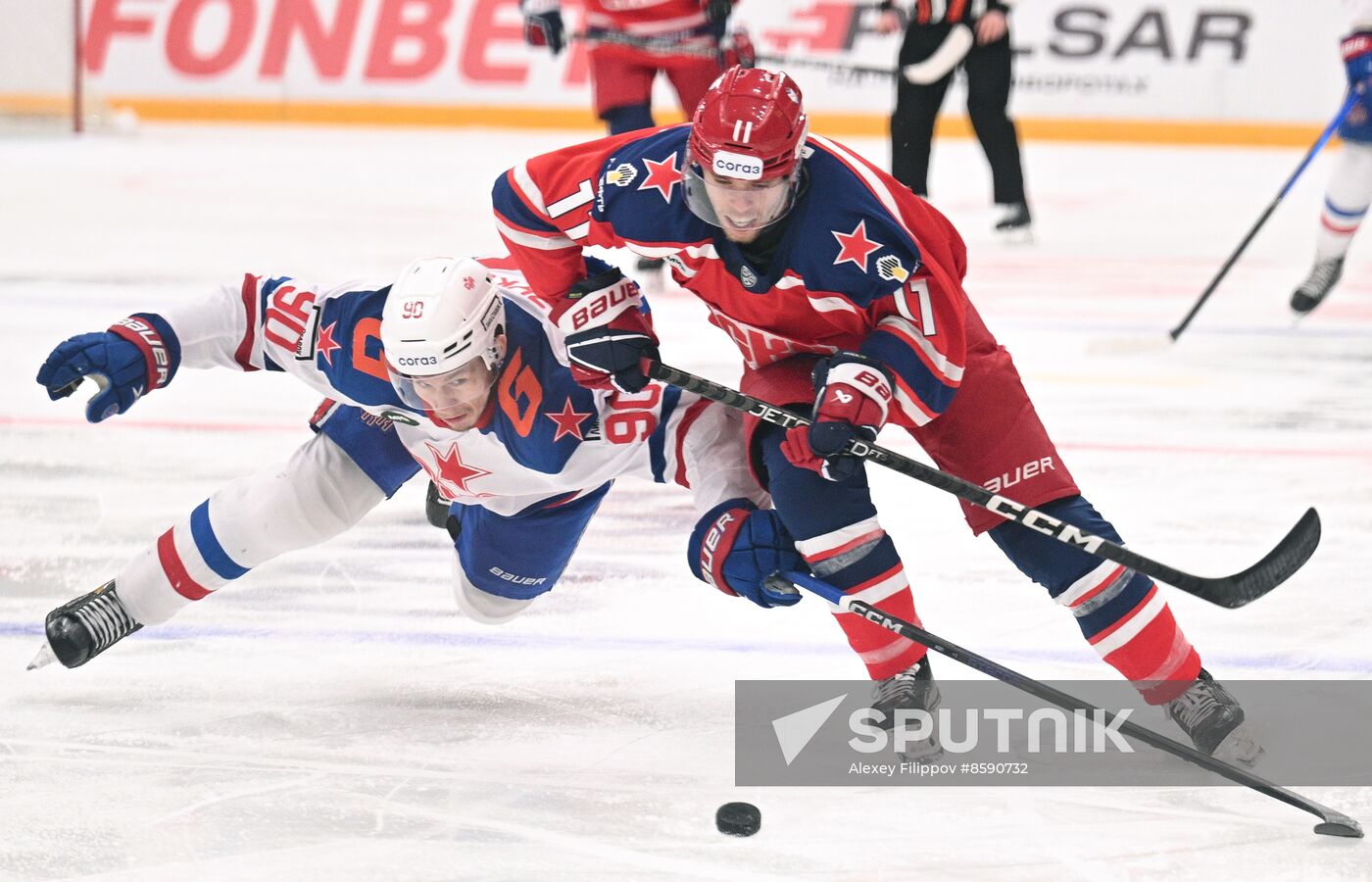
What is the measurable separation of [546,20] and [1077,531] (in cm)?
424

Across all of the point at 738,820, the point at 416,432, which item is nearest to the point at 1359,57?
the point at 416,432

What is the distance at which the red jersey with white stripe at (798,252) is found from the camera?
223 centimetres

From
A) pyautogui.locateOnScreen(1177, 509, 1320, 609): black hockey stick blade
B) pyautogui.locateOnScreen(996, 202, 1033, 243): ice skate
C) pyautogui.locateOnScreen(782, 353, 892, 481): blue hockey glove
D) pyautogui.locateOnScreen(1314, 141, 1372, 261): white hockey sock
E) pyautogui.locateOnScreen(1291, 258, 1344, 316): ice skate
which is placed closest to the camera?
pyautogui.locateOnScreen(782, 353, 892, 481): blue hockey glove

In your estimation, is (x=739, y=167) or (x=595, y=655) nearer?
(x=739, y=167)

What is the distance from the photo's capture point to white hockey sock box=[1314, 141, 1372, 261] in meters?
5.12

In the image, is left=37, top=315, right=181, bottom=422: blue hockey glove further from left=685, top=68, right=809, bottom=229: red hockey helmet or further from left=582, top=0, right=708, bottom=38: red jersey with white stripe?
left=582, top=0, right=708, bottom=38: red jersey with white stripe

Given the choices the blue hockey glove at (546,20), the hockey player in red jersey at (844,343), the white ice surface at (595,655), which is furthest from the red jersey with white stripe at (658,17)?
the hockey player in red jersey at (844,343)

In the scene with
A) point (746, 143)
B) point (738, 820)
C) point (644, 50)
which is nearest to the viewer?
point (738, 820)

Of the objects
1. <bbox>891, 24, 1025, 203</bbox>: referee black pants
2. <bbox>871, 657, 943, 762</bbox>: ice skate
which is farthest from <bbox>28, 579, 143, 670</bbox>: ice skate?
<bbox>891, 24, 1025, 203</bbox>: referee black pants

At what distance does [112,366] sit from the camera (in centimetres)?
237

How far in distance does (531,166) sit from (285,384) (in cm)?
215

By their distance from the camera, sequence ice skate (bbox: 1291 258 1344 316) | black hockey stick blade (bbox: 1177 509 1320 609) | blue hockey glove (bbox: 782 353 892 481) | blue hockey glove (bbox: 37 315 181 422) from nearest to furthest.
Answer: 1. blue hockey glove (bbox: 782 353 892 481)
2. black hockey stick blade (bbox: 1177 509 1320 609)
3. blue hockey glove (bbox: 37 315 181 422)
4. ice skate (bbox: 1291 258 1344 316)

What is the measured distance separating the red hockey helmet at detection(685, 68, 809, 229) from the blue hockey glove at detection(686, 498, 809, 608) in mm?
395

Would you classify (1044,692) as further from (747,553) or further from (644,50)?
(644,50)
